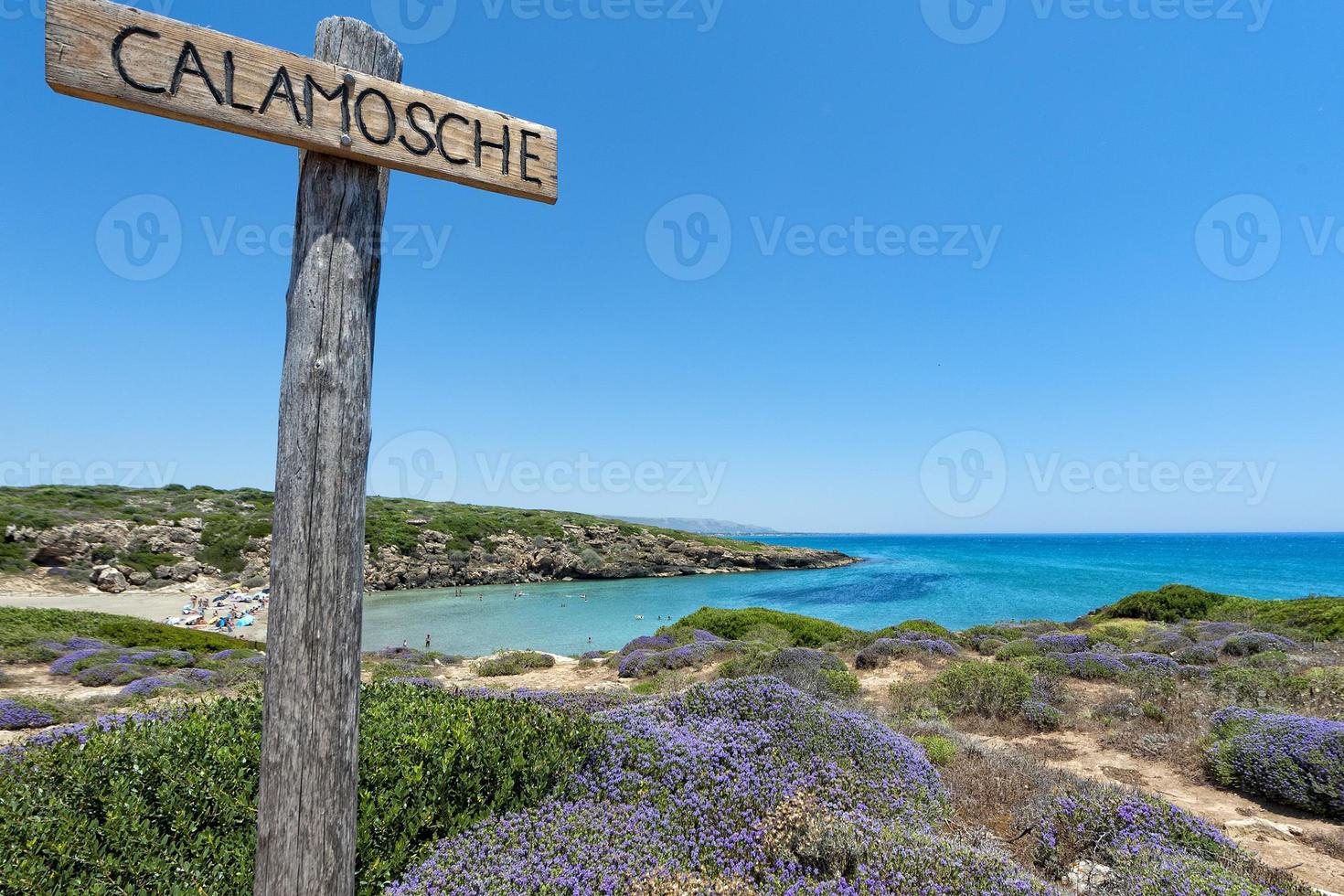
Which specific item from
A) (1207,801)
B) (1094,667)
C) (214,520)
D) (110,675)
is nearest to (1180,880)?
(1207,801)

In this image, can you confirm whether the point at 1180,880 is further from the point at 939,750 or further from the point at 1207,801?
the point at 1207,801

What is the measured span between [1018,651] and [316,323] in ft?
50.0

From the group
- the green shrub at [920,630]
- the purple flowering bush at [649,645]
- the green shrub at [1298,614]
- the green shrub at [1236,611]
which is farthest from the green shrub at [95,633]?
the green shrub at [1236,611]

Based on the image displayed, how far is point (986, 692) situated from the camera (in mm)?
8562

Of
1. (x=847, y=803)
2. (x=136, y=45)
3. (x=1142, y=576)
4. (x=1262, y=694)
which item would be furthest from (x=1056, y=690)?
(x=1142, y=576)

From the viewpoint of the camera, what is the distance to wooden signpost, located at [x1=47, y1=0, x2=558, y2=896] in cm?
191

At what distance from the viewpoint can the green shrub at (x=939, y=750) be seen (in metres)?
5.85

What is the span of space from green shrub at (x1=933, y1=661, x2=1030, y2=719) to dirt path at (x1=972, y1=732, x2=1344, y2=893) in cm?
69

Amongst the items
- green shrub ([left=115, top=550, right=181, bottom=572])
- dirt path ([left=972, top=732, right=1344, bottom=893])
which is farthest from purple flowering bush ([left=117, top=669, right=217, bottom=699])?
green shrub ([left=115, top=550, right=181, bottom=572])

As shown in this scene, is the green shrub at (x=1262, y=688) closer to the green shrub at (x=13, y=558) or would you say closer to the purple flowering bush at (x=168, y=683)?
the purple flowering bush at (x=168, y=683)

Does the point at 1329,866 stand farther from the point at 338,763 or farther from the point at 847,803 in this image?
the point at 338,763

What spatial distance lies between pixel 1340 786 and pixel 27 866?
947 cm

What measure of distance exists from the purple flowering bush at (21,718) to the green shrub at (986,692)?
44.0 feet

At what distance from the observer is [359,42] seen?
2207 millimetres
